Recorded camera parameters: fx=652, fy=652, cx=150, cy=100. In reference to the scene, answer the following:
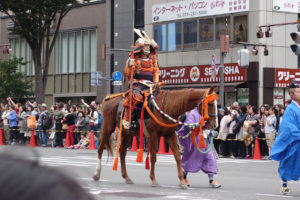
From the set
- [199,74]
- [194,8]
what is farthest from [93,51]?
[199,74]

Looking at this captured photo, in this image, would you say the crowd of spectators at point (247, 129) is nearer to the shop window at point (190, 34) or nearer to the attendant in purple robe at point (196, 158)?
the attendant in purple robe at point (196, 158)

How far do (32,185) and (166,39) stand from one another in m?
42.3

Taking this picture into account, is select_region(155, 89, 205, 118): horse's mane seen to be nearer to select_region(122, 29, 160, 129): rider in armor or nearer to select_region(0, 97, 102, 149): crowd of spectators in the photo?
select_region(122, 29, 160, 129): rider in armor

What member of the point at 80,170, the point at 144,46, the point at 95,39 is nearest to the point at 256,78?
the point at 95,39

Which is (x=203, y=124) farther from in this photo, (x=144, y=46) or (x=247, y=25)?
(x=247, y=25)

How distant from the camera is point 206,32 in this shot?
39969 mm

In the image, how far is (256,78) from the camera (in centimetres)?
3656

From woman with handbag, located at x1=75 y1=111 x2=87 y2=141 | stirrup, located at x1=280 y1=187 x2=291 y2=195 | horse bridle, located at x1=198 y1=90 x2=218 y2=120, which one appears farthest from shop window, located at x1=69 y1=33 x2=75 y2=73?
stirrup, located at x1=280 y1=187 x2=291 y2=195

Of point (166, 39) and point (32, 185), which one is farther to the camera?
point (166, 39)

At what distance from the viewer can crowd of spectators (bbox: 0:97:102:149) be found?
27.3 metres

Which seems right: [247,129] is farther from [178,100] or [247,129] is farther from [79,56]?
[79,56]

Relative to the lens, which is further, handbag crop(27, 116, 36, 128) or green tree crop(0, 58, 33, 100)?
green tree crop(0, 58, 33, 100)

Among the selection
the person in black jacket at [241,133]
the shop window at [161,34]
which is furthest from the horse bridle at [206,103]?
the shop window at [161,34]

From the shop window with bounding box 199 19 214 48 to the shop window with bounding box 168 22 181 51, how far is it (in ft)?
6.33
